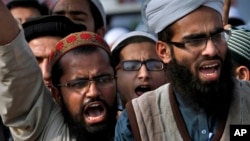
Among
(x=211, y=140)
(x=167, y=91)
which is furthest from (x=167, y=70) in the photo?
(x=211, y=140)

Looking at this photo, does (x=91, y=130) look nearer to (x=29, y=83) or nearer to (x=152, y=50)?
(x=29, y=83)

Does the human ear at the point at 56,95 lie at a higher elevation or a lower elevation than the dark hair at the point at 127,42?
lower

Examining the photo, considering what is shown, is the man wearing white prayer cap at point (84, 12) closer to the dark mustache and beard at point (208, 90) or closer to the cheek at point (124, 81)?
the cheek at point (124, 81)

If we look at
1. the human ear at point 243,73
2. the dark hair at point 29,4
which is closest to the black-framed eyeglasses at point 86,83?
the human ear at point 243,73

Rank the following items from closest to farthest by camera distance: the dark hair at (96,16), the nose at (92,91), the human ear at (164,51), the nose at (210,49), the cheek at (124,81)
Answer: the nose at (210,49) < the human ear at (164,51) < the nose at (92,91) < the cheek at (124,81) < the dark hair at (96,16)

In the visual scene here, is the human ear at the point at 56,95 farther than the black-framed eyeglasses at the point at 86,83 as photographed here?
Yes

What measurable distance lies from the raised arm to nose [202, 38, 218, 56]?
1118 mm

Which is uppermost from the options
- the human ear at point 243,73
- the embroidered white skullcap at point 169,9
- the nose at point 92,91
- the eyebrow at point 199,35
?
the embroidered white skullcap at point 169,9

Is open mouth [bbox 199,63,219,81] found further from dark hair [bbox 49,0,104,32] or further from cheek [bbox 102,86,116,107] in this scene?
dark hair [bbox 49,0,104,32]

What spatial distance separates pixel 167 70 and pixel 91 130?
0.61m

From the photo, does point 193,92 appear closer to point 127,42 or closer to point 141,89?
point 141,89

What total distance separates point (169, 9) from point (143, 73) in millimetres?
1258

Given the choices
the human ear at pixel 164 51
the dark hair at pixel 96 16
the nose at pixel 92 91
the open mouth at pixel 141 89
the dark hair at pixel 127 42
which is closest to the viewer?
the human ear at pixel 164 51

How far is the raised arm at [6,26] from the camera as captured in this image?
4430 mm
